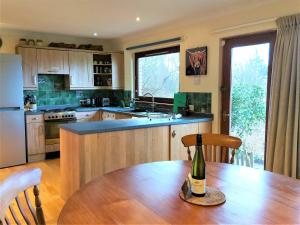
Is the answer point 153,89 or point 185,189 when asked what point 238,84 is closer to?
point 153,89

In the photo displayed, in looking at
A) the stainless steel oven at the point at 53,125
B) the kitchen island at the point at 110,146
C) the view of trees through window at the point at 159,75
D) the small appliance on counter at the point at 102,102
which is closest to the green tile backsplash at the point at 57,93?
the small appliance on counter at the point at 102,102

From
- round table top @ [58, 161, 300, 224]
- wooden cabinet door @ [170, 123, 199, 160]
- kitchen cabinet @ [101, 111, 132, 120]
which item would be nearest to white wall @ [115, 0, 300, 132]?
wooden cabinet door @ [170, 123, 199, 160]

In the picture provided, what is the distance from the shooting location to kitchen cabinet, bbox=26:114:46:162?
4.44 metres

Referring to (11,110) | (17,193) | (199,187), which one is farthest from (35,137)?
(199,187)

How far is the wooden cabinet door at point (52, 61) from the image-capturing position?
473 cm

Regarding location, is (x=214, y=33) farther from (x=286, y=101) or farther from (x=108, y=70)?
(x=108, y=70)

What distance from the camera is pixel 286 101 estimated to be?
267 centimetres

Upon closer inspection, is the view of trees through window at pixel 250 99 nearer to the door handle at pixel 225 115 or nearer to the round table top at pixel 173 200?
the door handle at pixel 225 115

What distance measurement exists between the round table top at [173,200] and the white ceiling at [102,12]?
2178mm

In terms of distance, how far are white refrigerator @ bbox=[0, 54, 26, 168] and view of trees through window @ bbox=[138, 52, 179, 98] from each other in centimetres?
209

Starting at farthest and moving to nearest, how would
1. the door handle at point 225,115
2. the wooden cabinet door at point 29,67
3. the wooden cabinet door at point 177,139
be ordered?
the wooden cabinet door at point 29,67 < the door handle at point 225,115 < the wooden cabinet door at point 177,139

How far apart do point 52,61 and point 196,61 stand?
2624mm

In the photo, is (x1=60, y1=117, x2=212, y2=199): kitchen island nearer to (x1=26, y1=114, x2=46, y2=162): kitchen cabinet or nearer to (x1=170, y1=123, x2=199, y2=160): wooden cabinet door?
(x1=170, y1=123, x2=199, y2=160): wooden cabinet door

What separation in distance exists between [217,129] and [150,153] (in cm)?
103
